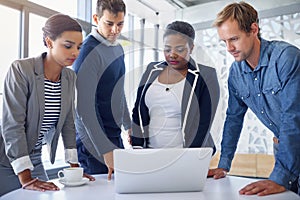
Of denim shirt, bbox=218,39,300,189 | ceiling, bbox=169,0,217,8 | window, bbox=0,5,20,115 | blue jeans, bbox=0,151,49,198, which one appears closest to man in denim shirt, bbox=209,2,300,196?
denim shirt, bbox=218,39,300,189

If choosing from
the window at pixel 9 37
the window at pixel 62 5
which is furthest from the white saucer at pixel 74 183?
the window at pixel 62 5

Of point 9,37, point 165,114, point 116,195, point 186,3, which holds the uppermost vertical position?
point 186,3

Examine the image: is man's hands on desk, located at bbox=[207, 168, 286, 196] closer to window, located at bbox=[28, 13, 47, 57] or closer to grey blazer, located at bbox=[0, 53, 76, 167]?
grey blazer, located at bbox=[0, 53, 76, 167]

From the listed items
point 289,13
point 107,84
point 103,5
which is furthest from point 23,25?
point 289,13

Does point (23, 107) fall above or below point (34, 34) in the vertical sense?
below

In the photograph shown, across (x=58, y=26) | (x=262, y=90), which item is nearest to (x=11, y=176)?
(x=58, y=26)

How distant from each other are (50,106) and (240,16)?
2.88 ft

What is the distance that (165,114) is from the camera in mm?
1451

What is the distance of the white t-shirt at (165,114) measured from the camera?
56.2 inches

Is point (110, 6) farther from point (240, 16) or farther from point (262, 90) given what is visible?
point (262, 90)

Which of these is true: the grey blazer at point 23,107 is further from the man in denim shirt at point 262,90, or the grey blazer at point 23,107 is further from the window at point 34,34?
the window at point 34,34

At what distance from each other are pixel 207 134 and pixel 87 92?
60cm

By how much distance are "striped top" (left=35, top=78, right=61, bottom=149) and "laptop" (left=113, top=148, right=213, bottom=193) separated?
1.65 feet

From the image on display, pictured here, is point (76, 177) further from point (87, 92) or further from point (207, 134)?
point (207, 134)
